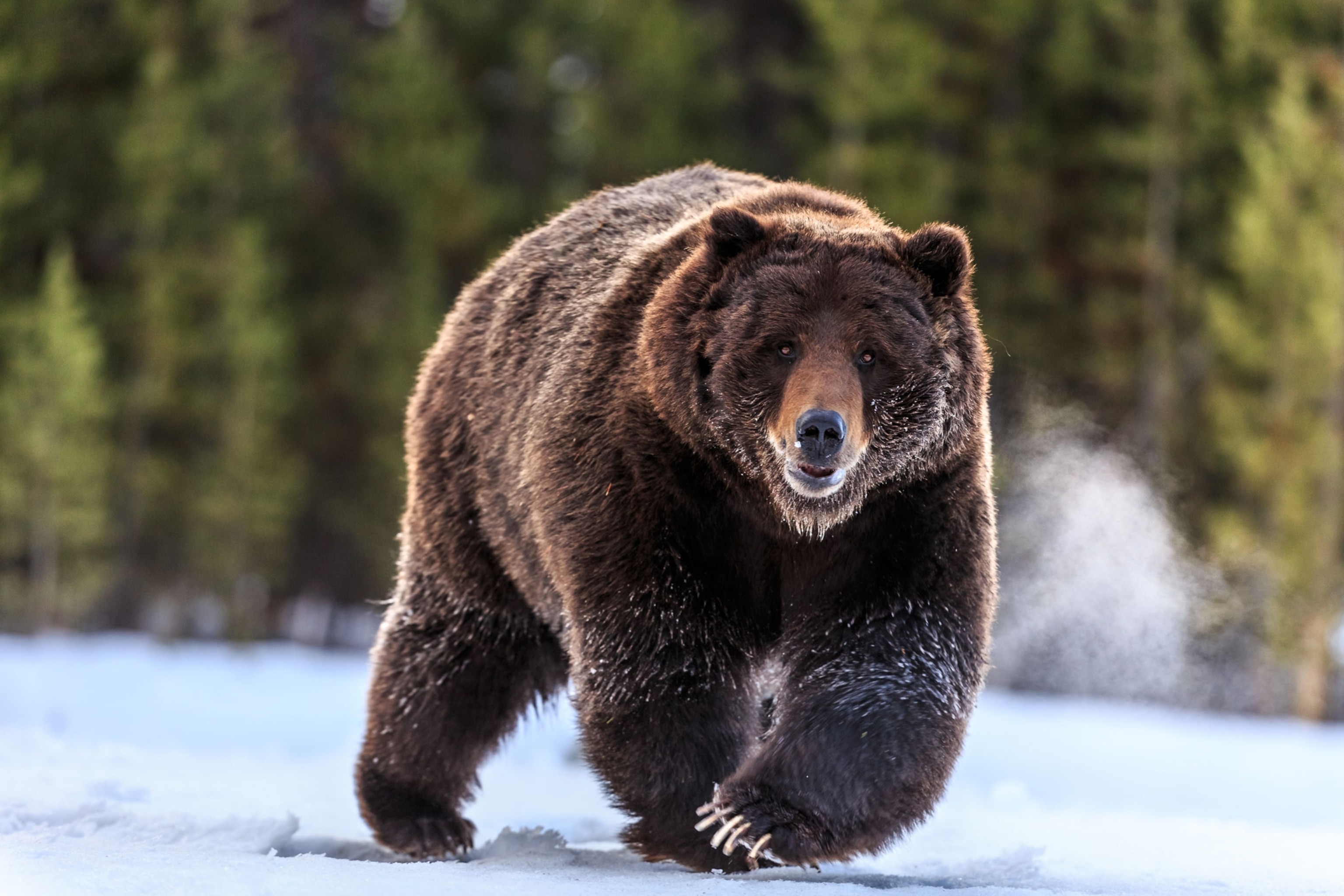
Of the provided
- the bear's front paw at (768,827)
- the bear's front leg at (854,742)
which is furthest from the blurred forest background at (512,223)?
the bear's front paw at (768,827)

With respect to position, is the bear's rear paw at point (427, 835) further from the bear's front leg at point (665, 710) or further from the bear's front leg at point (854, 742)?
the bear's front leg at point (854, 742)

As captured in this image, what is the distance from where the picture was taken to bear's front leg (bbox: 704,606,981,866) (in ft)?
15.1

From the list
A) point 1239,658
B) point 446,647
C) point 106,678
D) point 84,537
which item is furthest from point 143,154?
point 446,647

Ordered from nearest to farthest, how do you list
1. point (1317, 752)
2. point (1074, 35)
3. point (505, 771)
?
point (505, 771)
point (1317, 752)
point (1074, 35)

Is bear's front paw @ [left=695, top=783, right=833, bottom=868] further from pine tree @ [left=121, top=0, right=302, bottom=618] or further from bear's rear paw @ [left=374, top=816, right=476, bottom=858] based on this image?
pine tree @ [left=121, top=0, right=302, bottom=618]

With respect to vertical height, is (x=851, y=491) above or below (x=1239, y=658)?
above

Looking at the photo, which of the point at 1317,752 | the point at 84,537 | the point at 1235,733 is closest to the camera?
the point at 1317,752

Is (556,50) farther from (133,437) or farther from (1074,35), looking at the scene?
(133,437)

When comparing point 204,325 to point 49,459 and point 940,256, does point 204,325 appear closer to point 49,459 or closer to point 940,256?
point 49,459

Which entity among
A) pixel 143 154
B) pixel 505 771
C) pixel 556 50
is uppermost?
pixel 556 50

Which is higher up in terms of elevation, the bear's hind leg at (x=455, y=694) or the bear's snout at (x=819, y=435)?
the bear's snout at (x=819, y=435)

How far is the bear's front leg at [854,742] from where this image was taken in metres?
4.60

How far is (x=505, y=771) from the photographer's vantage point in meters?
10.0

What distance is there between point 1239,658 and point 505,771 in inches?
517
